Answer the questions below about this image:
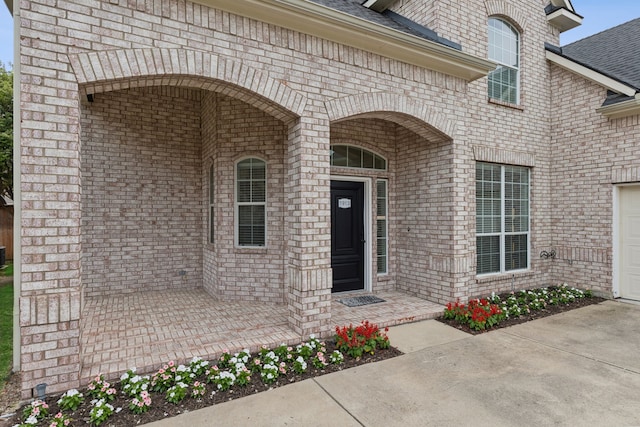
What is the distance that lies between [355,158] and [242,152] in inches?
83.1

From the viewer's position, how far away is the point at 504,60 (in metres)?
7.05

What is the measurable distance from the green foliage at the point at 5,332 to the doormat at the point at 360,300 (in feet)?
14.3

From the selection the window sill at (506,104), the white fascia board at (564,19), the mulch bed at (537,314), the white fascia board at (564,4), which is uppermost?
the white fascia board at (564,4)

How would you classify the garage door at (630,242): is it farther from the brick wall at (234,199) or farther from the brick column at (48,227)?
the brick column at (48,227)

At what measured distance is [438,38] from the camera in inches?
233

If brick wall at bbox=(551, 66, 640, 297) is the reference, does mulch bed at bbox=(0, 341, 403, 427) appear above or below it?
below

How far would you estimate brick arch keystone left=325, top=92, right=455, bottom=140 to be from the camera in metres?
4.66

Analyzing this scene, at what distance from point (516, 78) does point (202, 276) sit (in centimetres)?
776

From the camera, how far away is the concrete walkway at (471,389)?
2838 mm

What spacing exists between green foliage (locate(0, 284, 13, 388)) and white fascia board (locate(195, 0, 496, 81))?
444 centimetres

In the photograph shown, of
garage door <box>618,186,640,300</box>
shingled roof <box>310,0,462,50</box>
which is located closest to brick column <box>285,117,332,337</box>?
shingled roof <box>310,0,462,50</box>

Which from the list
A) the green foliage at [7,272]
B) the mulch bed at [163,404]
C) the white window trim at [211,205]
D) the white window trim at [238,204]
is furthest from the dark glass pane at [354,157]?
the green foliage at [7,272]

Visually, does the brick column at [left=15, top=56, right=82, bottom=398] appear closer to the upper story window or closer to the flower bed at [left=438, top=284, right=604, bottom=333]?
the flower bed at [left=438, top=284, right=604, bottom=333]

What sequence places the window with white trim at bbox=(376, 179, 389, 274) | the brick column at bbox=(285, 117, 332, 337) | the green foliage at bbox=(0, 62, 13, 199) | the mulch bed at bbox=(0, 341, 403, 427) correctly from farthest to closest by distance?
the green foliage at bbox=(0, 62, 13, 199)
the window with white trim at bbox=(376, 179, 389, 274)
the brick column at bbox=(285, 117, 332, 337)
the mulch bed at bbox=(0, 341, 403, 427)
